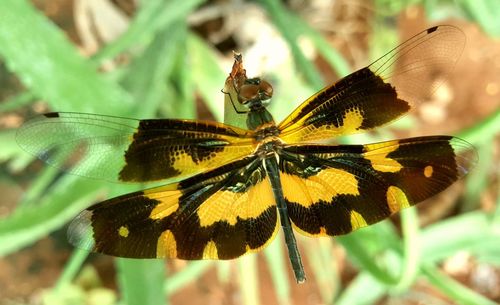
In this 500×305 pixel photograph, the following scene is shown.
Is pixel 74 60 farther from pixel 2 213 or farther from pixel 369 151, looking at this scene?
pixel 2 213

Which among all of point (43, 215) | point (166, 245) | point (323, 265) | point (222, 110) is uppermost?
point (222, 110)

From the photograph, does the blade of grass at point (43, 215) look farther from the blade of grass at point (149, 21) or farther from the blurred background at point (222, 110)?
the blade of grass at point (149, 21)

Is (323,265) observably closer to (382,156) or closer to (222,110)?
(222,110)

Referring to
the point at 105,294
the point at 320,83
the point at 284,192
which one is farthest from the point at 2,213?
the point at 284,192

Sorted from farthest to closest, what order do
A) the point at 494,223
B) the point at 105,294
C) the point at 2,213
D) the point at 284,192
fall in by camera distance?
the point at 2,213, the point at 105,294, the point at 494,223, the point at 284,192

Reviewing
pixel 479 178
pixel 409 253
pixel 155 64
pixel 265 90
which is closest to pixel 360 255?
pixel 409 253

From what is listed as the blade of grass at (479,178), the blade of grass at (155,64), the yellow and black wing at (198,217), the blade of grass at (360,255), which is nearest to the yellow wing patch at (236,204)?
the yellow and black wing at (198,217)

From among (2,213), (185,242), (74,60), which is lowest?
(185,242)
